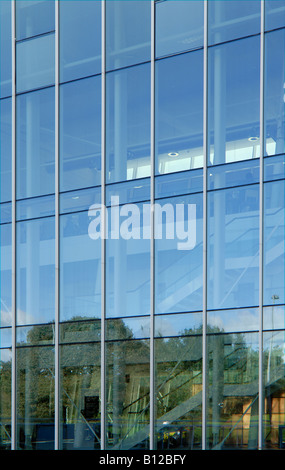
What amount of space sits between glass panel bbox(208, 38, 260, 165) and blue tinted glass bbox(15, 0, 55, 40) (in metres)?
4.57

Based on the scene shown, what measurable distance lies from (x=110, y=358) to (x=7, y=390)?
301 centimetres

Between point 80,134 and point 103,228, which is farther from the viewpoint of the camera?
point 80,134

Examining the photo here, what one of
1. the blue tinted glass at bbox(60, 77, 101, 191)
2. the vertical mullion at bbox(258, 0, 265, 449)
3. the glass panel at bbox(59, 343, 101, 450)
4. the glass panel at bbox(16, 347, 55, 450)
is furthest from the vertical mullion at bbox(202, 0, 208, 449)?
the glass panel at bbox(16, 347, 55, 450)

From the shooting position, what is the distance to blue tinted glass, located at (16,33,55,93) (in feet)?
61.1

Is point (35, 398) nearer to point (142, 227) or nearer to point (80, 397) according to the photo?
point (80, 397)

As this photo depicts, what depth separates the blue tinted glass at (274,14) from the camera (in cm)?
1548

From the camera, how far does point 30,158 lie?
61.6 ft

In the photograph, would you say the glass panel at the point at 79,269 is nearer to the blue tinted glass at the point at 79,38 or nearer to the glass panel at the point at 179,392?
the glass panel at the point at 179,392

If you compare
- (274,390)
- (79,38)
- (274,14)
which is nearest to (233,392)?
(274,390)

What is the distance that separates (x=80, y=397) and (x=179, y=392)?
8.41 feet

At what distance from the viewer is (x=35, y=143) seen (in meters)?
18.7

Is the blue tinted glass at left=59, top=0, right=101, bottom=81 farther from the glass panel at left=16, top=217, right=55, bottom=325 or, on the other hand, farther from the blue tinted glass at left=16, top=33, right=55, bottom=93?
the glass panel at left=16, top=217, right=55, bottom=325

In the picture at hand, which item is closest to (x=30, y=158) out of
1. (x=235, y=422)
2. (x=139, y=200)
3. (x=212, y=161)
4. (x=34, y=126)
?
(x=34, y=126)

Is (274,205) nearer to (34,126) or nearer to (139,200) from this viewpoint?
(139,200)
